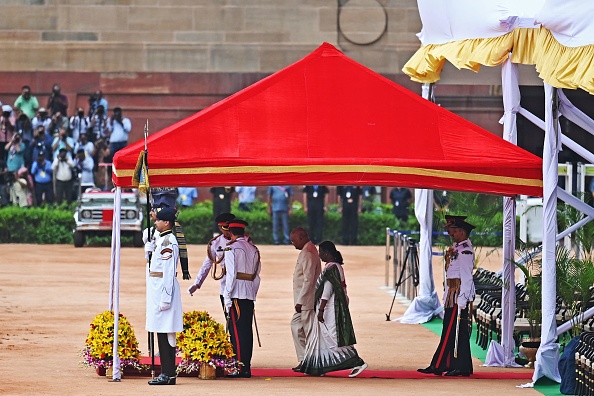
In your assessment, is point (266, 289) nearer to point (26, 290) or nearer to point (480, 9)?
point (26, 290)

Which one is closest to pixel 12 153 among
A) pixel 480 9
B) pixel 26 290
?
pixel 26 290

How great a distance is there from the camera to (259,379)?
17.1m

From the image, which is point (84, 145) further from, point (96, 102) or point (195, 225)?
point (195, 225)

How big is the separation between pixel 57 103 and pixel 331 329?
28.4 meters

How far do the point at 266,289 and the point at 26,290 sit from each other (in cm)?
429

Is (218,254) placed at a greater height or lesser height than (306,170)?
lesser

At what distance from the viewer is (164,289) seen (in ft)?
52.6

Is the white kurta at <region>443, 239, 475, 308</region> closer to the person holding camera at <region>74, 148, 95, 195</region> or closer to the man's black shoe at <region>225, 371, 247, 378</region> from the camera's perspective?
the man's black shoe at <region>225, 371, 247, 378</region>

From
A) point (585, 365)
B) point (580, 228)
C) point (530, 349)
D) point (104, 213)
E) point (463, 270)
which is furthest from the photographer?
point (104, 213)

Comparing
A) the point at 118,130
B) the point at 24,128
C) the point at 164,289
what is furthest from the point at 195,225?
the point at 164,289

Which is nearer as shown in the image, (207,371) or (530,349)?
(207,371)

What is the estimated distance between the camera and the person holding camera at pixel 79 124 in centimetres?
4250

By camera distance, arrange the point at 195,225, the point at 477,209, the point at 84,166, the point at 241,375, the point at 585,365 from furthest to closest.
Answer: the point at 84,166 < the point at 195,225 < the point at 477,209 < the point at 241,375 < the point at 585,365

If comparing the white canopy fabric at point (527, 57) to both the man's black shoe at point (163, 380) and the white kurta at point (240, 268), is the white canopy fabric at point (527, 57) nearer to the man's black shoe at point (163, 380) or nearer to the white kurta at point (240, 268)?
the white kurta at point (240, 268)
